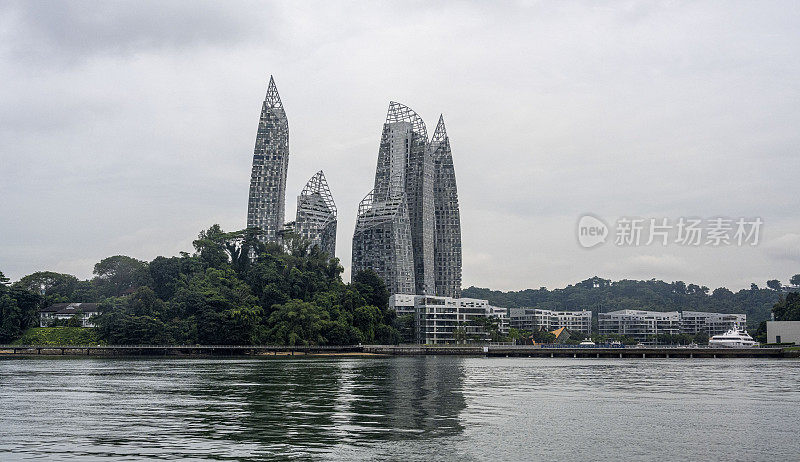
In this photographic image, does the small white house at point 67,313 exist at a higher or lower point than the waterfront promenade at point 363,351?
higher

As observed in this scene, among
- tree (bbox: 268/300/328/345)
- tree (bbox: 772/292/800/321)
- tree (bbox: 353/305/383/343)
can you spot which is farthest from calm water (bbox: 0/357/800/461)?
tree (bbox: 772/292/800/321)

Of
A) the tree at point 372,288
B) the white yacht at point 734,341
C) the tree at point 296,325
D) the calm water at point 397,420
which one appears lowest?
the calm water at point 397,420

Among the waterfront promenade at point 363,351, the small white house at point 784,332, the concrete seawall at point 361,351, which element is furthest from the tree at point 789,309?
the concrete seawall at point 361,351

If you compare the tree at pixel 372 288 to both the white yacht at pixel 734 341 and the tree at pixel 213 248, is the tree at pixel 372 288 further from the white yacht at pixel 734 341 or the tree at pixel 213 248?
the white yacht at pixel 734 341

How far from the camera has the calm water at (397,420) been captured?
3300 cm

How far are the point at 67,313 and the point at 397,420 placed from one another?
495 ft

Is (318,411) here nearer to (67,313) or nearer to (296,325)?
(296,325)

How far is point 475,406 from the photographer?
51.0 metres

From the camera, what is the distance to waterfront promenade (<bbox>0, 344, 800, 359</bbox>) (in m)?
146

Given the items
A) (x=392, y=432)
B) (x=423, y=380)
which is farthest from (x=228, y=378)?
(x=392, y=432)

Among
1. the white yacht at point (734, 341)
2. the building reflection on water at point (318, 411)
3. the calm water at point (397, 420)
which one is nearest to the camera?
the calm water at point (397, 420)

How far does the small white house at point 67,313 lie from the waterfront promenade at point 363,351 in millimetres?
17842

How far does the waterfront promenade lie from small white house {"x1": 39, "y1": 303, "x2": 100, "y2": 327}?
58.5 feet

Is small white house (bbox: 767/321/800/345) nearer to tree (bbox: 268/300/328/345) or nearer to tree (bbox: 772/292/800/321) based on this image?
tree (bbox: 772/292/800/321)
